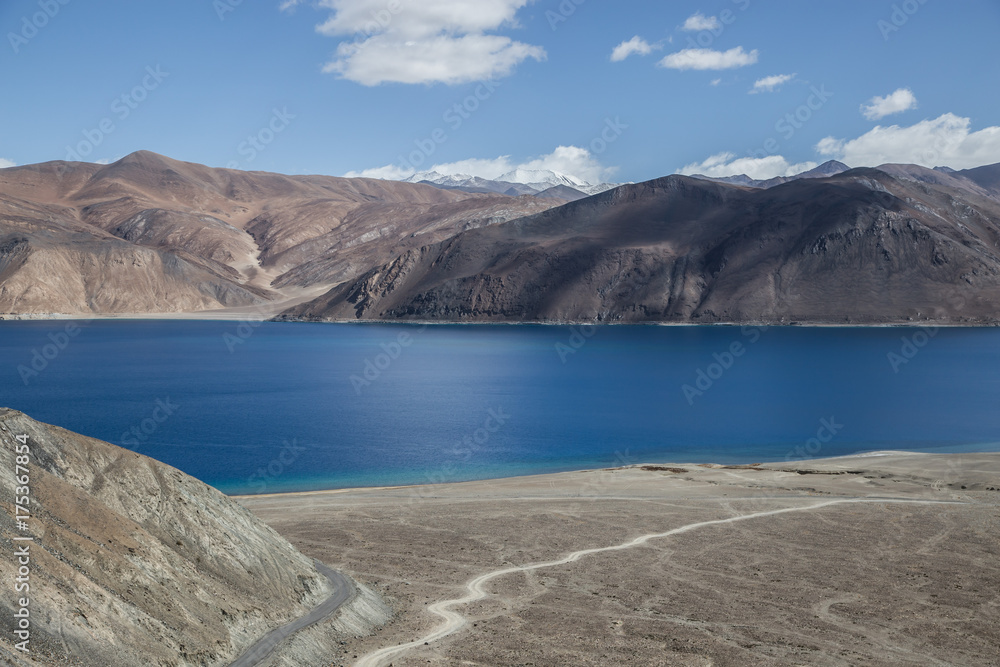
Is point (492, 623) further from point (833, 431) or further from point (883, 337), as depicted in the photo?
point (883, 337)

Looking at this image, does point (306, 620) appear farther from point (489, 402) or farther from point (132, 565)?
point (489, 402)

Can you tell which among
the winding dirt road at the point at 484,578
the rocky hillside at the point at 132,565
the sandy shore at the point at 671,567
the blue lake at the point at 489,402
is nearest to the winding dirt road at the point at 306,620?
the rocky hillside at the point at 132,565

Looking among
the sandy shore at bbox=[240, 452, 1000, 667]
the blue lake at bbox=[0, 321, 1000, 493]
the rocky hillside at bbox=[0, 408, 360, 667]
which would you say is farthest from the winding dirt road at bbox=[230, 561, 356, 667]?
the blue lake at bbox=[0, 321, 1000, 493]

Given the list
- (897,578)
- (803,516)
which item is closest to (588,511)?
(803,516)

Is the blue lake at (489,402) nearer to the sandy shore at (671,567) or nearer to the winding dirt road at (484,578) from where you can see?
the sandy shore at (671,567)

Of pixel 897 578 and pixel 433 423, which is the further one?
pixel 433 423

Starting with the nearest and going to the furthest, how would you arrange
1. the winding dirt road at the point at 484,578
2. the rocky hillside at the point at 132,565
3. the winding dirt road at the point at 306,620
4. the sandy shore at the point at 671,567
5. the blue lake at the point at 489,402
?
the rocky hillside at the point at 132,565 < the winding dirt road at the point at 306,620 < the winding dirt road at the point at 484,578 < the sandy shore at the point at 671,567 < the blue lake at the point at 489,402

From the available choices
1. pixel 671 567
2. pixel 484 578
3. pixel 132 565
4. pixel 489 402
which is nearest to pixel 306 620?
pixel 132 565

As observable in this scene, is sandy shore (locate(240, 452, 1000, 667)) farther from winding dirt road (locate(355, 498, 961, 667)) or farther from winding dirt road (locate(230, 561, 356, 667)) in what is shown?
winding dirt road (locate(230, 561, 356, 667))
